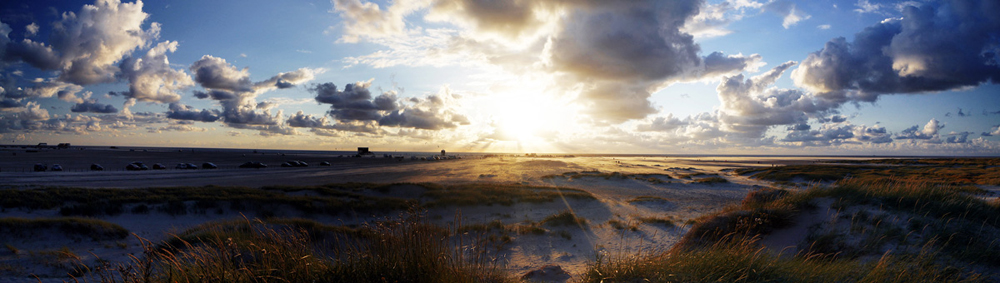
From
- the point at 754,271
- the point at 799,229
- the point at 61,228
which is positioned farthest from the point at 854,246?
the point at 61,228

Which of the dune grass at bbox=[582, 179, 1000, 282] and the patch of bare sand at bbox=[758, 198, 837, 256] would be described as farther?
the patch of bare sand at bbox=[758, 198, 837, 256]

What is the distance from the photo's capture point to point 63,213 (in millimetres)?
14594

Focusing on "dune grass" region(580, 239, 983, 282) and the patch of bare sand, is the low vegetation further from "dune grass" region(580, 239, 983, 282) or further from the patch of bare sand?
the patch of bare sand

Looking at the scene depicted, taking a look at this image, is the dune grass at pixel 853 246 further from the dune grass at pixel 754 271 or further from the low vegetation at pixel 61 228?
the low vegetation at pixel 61 228

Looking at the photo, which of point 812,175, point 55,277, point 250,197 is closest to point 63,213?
point 250,197

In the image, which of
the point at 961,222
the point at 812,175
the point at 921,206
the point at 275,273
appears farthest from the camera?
the point at 812,175

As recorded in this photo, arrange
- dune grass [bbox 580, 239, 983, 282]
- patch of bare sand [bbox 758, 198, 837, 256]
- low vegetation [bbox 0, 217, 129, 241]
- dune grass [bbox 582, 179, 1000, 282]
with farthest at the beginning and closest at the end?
low vegetation [bbox 0, 217, 129, 241]
patch of bare sand [bbox 758, 198, 837, 256]
dune grass [bbox 582, 179, 1000, 282]
dune grass [bbox 580, 239, 983, 282]

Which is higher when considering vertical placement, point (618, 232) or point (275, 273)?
point (275, 273)

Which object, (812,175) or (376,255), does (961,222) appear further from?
(812,175)

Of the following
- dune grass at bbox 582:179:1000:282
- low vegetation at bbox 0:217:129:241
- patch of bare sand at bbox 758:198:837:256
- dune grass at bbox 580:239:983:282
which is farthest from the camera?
low vegetation at bbox 0:217:129:241

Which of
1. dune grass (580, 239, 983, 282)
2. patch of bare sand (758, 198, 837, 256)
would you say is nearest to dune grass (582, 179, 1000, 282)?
dune grass (580, 239, 983, 282)

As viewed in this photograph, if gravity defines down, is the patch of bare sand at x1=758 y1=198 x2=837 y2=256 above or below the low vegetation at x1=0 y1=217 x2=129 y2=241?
above

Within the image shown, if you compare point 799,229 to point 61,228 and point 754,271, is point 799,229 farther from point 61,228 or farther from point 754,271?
point 61,228

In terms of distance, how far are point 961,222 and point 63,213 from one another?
27.6 metres
